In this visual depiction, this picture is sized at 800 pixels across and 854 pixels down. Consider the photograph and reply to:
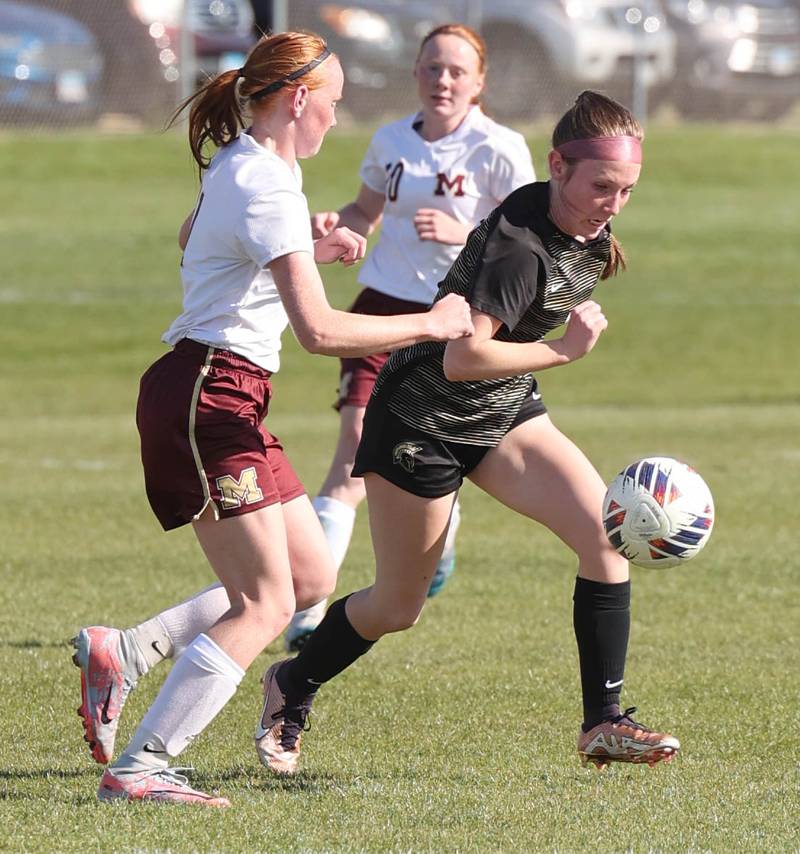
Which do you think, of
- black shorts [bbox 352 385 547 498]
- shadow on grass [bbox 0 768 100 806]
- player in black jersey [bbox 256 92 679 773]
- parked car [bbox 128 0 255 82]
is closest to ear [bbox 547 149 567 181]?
player in black jersey [bbox 256 92 679 773]

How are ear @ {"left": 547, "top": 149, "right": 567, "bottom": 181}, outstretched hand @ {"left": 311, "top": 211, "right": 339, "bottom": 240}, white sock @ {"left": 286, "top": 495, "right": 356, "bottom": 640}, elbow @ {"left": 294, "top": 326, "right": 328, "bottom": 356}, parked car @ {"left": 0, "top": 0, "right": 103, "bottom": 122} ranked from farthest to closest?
1. parked car @ {"left": 0, "top": 0, "right": 103, "bottom": 122}
2. white sock @ {"left": 286, "top": 495, "right": 356, "bottom": 640}
3. outstretched hand @ {"left": 311, "top": 211, "right": 339, "bottom": 240}
4. ear @ {"left": 547, "top": 149, "right": 567, "bottom": 181}
5. elbow @ {"left": 294, "top": 326, "right": 328, "bottom": 356}

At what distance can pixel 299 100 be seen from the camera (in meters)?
4.77

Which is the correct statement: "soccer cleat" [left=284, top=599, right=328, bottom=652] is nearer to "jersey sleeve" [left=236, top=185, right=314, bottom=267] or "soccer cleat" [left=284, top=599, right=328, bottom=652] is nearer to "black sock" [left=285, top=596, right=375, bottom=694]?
"black sock" [left=285, top=596, right=375, bottom=694]

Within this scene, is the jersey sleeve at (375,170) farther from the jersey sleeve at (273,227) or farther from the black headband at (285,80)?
the jersey sleeve at (273,227)

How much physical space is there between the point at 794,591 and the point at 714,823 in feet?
11.8

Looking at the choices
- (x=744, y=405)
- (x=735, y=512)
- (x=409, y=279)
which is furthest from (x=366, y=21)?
(x=409, y=279)

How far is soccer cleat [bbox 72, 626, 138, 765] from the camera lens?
199 inches

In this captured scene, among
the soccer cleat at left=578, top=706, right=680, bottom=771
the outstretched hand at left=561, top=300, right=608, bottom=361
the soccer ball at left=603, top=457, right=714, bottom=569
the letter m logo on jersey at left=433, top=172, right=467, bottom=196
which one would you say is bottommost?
the soccer cleat at left=578, top=706, right=680, bottom=771

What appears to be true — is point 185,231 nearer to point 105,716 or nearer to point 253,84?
point 253,84

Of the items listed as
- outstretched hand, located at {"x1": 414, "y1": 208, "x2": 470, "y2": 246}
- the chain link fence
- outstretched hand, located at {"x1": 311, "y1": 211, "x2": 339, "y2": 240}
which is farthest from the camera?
the chain link fence

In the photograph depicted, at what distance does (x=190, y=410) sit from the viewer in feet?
15.5

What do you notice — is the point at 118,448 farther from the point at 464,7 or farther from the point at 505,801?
the point at 464,7

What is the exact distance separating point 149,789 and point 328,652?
0.90 meters

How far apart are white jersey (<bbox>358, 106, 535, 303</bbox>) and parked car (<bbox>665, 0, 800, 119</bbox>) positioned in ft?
60.2
